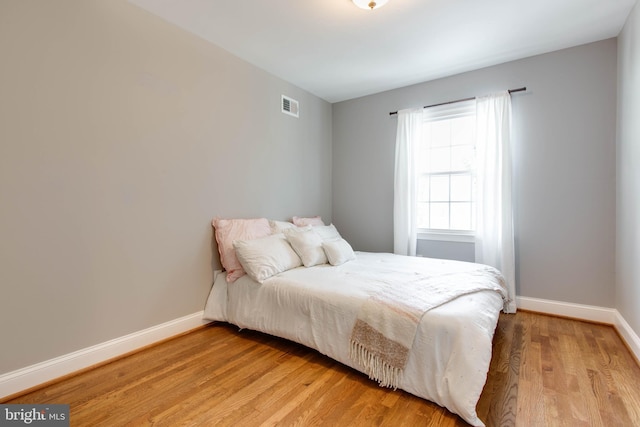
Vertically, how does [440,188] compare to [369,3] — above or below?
below

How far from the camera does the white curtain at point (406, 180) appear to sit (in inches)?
146

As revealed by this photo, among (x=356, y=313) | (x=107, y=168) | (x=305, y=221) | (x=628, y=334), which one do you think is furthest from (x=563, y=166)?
(x=107, y=168)

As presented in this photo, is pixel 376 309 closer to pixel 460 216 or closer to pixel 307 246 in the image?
pixel 307 246

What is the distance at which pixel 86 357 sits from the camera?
2043mm

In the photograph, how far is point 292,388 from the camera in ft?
5.99

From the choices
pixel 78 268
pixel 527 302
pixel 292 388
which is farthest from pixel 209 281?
pixel 527 302

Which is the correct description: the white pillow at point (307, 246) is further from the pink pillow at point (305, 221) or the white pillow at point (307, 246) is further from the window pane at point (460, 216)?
the window pane at point (460, 216)

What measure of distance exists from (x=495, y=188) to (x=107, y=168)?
349cm

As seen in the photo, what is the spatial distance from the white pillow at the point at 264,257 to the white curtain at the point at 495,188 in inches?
80.0

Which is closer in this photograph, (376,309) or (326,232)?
(376,309)

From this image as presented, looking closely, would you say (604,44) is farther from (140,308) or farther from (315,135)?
(140,308)

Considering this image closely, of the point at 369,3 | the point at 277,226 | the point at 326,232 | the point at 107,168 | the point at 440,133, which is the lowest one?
the point at 326,232

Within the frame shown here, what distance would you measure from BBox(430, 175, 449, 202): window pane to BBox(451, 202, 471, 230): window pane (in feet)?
0.48

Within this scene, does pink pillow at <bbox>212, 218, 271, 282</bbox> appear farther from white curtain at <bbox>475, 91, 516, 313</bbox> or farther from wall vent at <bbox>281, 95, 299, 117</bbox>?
white curtain at <bbox>475, 91, 516, 313</bbox>
